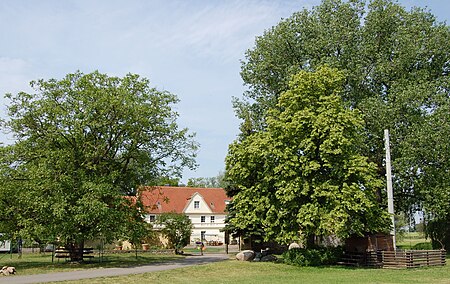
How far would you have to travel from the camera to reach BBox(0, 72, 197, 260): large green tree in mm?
25625

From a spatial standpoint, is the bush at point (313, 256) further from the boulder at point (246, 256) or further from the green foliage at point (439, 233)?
the green foliage at point (439, 233)

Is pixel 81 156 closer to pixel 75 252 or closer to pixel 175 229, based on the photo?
pixel 75 252

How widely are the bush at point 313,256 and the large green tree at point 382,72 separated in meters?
6.56

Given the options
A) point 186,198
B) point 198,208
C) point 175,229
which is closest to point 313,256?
point 175,229

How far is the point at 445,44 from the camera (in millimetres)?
30484

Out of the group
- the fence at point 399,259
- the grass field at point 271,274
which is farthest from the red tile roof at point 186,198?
the fence at point 399,259

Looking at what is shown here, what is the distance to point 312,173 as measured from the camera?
25.9m

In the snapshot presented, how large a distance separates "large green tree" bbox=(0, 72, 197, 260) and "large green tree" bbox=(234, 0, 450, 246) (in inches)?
338

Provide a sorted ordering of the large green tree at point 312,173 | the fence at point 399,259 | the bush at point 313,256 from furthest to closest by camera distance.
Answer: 1. the bush at point 313,256
2. the large green tree at point 312,173
3. the fence at point 399,259

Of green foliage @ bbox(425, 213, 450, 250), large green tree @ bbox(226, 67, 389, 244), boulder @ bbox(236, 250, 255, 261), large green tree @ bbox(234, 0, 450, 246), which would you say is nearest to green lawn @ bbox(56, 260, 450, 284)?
large green tree @ bbox(226, 67, 389, 244)

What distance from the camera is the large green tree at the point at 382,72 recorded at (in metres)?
28.5

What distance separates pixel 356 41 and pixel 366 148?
24.9ft

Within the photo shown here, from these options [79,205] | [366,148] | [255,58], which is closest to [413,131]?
[366,148]

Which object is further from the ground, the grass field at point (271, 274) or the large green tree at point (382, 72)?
the large green tree at point (382, 72)
